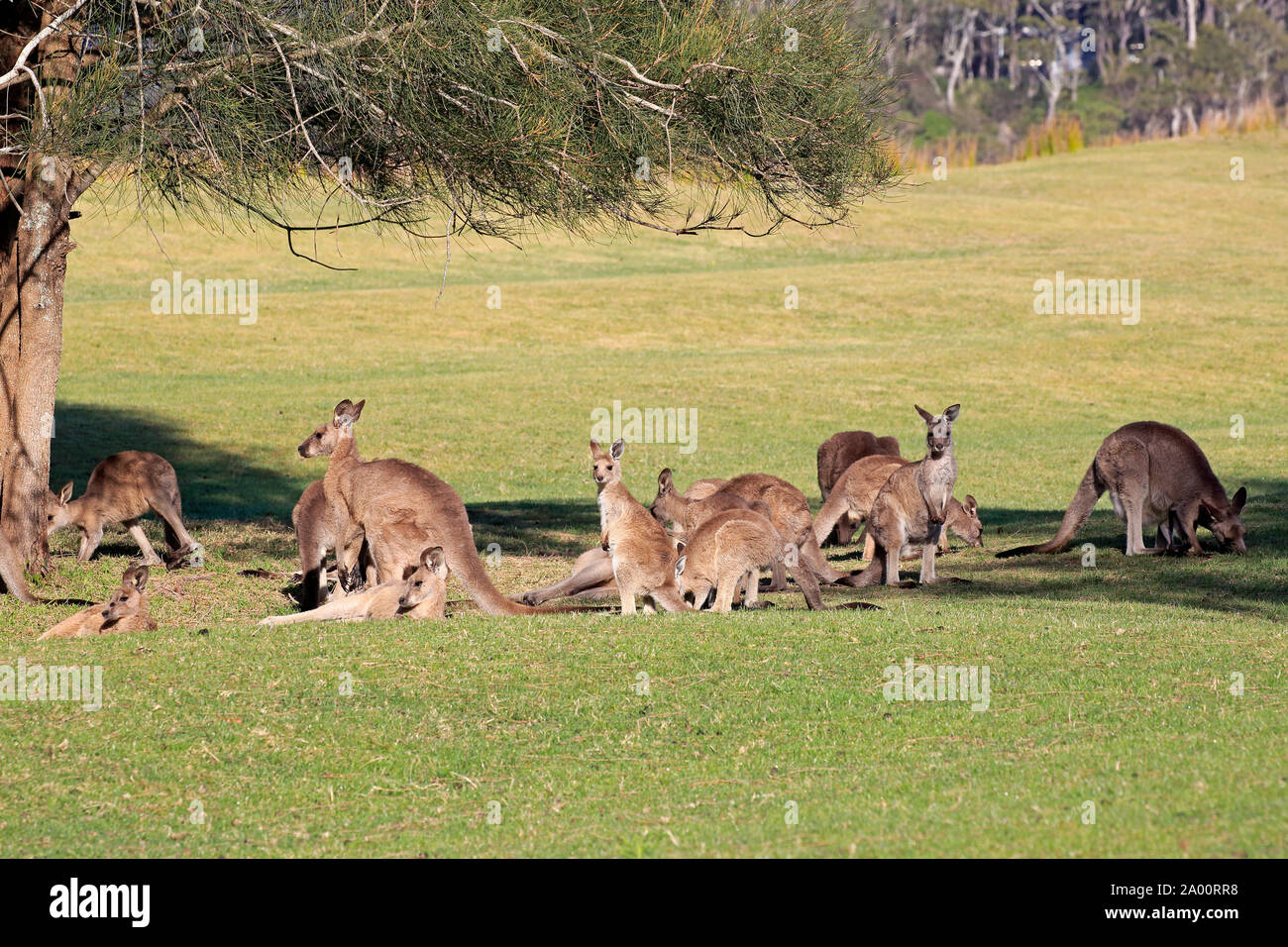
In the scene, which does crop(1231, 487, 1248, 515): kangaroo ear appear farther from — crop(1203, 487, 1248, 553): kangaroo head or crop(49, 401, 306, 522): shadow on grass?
crop(49, 401, 306, 522): shadow on grass

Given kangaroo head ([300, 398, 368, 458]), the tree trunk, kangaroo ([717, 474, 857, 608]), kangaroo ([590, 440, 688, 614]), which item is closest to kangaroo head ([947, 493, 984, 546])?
kangaroo ([717, 474, 857, 608])

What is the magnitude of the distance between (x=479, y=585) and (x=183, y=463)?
11.5 metres

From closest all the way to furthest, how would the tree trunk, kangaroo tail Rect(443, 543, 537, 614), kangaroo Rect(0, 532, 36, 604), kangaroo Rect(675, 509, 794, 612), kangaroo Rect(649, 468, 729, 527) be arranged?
kangaroo tail Rect(443, 543, 537, 614) < kangaroo Rect(675, 509, 794, 612) < kangaroo Rect(0, 532, 36, 604) < the tree trunk < kangaroo Rect(649, 468, 729, 527)

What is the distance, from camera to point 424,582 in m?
9.13

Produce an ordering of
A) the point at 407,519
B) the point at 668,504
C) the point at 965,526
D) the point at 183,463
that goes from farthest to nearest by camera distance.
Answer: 1. the point at 183,463
2. the point at 965,526
3. the point at 668,504
4. the point at 407,519

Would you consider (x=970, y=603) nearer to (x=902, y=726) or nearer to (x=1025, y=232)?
(x=902, y=726)

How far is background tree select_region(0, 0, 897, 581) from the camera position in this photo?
882 cm

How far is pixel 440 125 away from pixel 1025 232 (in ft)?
120

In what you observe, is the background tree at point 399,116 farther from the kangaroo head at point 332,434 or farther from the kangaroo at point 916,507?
→ the kangaroo at point 916,507

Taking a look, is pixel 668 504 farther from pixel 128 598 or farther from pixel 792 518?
pixel 128 598

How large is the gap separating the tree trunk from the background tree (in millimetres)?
16

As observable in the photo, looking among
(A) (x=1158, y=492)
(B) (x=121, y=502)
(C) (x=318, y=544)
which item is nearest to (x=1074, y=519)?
(A) (x=1158, y=492)
